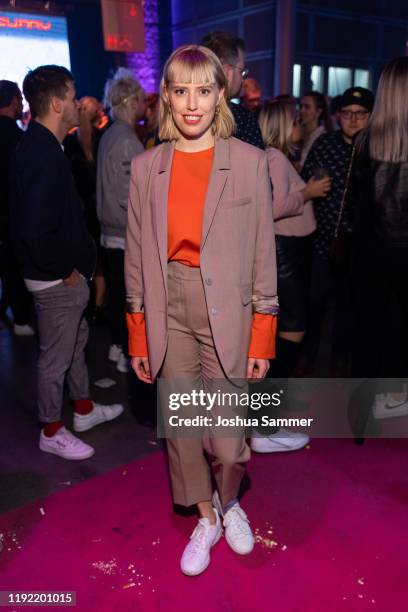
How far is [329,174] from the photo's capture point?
3.22 m

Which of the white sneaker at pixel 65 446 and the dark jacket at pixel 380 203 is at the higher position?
the dark jacket at pixel 380 203

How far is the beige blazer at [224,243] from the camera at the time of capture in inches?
74.5

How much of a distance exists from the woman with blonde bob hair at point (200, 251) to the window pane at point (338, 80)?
1053 centimetres

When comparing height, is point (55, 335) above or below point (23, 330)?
above

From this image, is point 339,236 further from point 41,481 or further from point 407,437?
point 41,481

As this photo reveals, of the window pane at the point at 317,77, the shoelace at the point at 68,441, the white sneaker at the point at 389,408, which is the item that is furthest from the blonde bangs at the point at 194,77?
the window pane at the point at 317,77

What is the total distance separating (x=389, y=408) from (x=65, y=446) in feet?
6.31

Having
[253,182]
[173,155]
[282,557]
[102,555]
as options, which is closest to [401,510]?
[282,557]

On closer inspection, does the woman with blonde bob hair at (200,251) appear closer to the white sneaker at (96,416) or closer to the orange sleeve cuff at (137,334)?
the orange sleeve cuff at (137,334)

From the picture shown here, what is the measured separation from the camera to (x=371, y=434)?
310cm

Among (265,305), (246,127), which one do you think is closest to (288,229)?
(246,127)

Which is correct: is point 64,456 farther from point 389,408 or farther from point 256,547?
point 389,408

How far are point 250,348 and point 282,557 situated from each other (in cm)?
89

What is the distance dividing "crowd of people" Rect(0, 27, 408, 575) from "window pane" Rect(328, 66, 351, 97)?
881 centimetres
